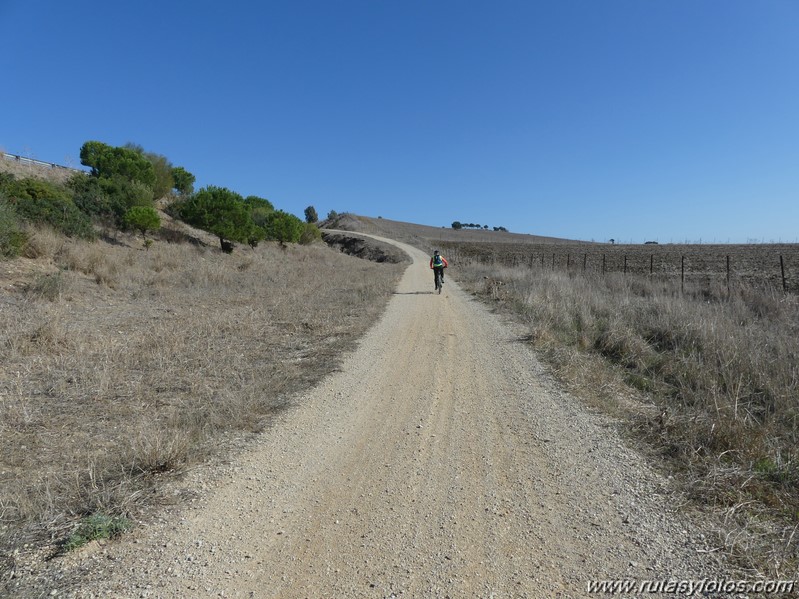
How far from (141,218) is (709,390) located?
1025 inches

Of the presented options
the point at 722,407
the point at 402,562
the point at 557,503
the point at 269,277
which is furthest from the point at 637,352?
the point at 269,277

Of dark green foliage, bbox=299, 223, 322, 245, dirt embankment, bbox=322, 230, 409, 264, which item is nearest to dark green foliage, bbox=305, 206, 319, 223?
dirt embankment, bbox=322, 230, 409, 264

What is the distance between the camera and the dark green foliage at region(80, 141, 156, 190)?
28.9 m

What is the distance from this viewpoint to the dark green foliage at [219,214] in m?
29.8

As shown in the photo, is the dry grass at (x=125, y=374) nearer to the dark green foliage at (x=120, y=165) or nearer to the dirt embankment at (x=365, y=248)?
the dark green foliage at (x=120, y=165)

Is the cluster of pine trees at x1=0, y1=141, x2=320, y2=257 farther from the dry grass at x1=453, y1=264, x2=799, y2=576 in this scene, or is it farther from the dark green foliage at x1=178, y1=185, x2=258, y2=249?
the dry grass at x1=453, y1=264, x2=799, y2=576

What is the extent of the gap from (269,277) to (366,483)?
17653mm

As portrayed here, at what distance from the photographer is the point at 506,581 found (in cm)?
259

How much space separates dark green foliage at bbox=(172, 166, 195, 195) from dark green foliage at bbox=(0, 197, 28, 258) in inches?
1256

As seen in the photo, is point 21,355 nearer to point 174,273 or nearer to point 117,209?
point 174,273

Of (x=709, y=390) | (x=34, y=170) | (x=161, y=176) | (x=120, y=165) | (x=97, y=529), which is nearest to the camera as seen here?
(x=97, y=529)

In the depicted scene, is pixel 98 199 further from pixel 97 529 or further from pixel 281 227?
pixel 97 529

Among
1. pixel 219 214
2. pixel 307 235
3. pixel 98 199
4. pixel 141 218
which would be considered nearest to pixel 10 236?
pixel 141 218

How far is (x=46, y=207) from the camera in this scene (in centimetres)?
1712
